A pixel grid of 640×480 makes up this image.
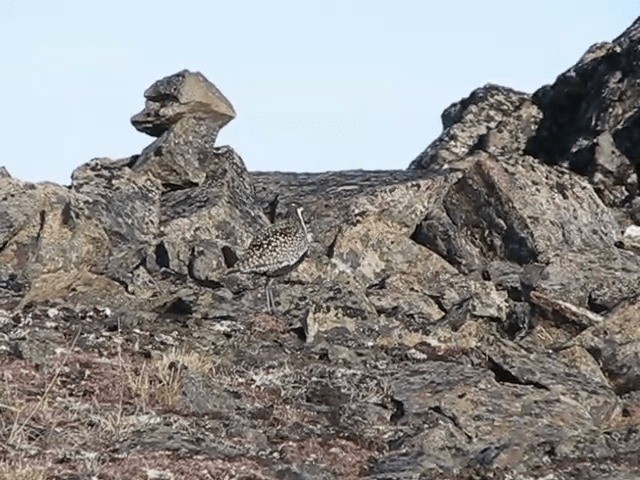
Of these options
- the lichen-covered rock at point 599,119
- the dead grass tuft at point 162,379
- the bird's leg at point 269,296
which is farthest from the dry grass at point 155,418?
the lichen-covered rock at point 599,119

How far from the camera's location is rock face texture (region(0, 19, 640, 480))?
54.4 ft

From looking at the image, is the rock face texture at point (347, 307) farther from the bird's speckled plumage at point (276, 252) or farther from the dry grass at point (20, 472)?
the bird's speckled plumage at point (276, 252)

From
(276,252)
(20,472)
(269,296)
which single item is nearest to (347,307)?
(269,296)

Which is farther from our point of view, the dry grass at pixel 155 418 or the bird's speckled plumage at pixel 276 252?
the bird's speckled plumage at pixel 276 252

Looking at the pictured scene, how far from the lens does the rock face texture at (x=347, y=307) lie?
1659 centimetres

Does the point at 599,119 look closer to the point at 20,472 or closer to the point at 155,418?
the point at 155,418

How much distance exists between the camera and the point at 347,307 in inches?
1009

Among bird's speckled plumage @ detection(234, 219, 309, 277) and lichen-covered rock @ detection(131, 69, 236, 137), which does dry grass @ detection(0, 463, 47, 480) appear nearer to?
bird's speckled plumage @ detection(234, 219, 309, 277)

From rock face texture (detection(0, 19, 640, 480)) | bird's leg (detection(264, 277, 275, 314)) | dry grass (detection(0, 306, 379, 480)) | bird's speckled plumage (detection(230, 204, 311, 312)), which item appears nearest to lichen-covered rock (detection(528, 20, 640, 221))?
rock face texture (detection(0, 19, 640, 480))

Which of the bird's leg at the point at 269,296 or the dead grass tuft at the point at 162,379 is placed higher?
the bird's leg at the point at 269,296

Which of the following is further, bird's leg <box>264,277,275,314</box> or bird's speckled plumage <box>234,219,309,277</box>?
bird's speckled plumage <box>234,219,309,277</box>

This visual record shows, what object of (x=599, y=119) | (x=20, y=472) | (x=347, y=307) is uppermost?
(x=599, y=119)

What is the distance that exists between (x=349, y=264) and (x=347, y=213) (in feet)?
5.69

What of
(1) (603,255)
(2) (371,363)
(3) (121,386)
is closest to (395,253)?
(1) (603,255)
